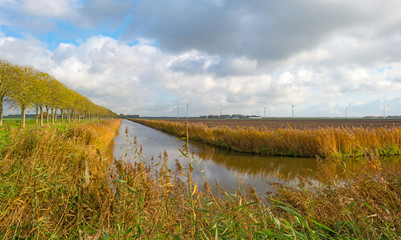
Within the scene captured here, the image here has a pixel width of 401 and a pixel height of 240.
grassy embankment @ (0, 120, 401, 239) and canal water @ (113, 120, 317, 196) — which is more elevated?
grassy embankment @ (0, 120, 401, 239)

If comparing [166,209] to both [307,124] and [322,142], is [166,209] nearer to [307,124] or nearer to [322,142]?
[322,142]

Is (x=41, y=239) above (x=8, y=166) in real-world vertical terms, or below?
below

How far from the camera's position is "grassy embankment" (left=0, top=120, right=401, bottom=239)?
89.7 inches

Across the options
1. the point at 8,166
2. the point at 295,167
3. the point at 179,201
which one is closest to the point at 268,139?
the point at 295,167

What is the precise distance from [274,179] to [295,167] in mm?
2334

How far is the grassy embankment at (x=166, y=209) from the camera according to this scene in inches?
89.7

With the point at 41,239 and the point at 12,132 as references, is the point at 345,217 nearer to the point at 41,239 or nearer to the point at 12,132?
the point at 41,239

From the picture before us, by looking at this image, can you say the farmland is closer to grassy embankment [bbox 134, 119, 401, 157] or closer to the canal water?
grassy embankment [bbox 134, 119, 401, 157]

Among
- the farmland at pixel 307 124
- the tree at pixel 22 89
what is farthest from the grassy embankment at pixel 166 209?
the tree at pixel 22 89

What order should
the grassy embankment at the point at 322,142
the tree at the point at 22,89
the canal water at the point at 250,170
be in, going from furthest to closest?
the tree at the point at 22,89 → the grassy embankment at the point at 322,142 → the canal water at the point at 250,170

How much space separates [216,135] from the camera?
674 inches

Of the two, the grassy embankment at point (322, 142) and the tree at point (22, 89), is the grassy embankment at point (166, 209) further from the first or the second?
the tree at point (22, 89)

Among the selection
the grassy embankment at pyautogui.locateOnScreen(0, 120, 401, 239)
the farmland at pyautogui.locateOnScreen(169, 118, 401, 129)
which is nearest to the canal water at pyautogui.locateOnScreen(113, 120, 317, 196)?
the grassy embankment at pyautogui.locateOnScreen(0, 120, 401, 239)

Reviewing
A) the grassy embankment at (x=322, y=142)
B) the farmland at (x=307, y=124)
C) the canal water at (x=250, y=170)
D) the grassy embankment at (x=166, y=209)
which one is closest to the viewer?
the grassy embankment at (x=166, y=209)
